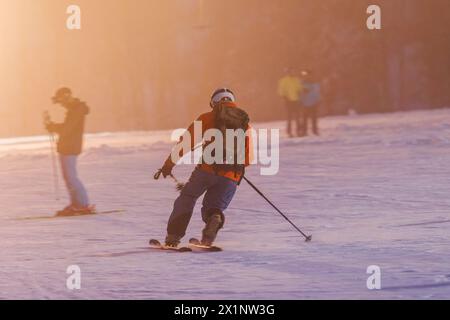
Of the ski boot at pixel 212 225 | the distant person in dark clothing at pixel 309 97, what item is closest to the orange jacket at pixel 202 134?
the ski boot at pixel 212 225

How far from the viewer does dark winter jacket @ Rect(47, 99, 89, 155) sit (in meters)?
12.8

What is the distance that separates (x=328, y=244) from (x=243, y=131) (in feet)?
4.59

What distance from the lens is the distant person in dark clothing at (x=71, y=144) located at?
12.8m

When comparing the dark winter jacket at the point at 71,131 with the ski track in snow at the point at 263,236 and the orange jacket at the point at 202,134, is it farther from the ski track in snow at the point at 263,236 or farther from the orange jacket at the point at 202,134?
the orange jacket at the point at 202,134

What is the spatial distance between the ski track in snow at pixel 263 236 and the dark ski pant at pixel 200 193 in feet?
1.06

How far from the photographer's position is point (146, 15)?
46.0 m

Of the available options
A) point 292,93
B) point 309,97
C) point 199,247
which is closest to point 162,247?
point 199,247

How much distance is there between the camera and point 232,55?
149 ft

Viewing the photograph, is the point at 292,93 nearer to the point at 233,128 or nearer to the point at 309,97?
the point at 309,97

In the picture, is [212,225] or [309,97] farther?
[309,97]

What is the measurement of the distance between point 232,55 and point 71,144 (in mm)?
32889

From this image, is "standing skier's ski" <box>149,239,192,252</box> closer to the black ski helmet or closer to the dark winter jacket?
the black ski helmet
